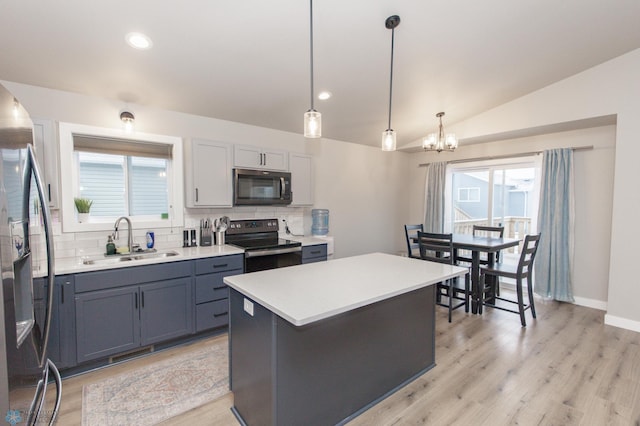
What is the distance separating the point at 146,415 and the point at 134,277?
41.4 inches

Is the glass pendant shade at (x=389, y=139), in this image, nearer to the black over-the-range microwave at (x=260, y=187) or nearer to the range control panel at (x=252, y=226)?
the black over-the-range microwave at (x=260, y=187)

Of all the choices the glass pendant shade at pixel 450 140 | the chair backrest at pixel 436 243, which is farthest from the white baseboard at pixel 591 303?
the glass pendant shade at pixel 450 140

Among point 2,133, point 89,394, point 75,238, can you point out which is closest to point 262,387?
point 89,394

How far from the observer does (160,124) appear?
3115mm

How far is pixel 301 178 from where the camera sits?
3934 millimetres

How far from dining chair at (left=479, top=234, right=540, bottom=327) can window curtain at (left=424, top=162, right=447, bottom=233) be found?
1511 millimetres

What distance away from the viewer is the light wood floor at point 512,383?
1873 millimetres

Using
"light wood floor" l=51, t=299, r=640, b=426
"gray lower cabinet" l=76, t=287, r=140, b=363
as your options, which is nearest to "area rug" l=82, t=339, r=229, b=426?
"light wood floor" l=51, t=299, r=640, b=426

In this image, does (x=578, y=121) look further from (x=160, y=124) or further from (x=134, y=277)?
(x=134, y=277)

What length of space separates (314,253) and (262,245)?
72 cm

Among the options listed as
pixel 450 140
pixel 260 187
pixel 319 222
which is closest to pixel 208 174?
pixel 260 187

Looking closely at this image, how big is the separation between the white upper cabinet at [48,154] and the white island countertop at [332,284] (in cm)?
181

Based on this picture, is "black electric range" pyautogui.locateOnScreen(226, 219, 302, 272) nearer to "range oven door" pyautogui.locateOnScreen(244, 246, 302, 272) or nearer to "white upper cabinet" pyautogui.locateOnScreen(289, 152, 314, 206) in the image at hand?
"range oven door" pyautogui.locateOnScreen(244, 246, 302, 272)

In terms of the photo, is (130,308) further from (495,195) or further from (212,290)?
(495,195)
